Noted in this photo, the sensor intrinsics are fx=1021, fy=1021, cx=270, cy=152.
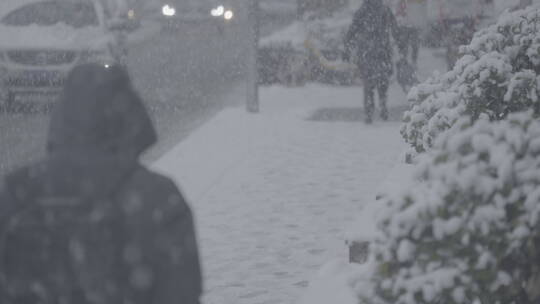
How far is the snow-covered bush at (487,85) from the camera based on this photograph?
650 centimetres

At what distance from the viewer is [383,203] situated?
3854mm

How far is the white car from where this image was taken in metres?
14.0

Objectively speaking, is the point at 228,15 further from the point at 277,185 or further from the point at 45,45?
the point at 277,185

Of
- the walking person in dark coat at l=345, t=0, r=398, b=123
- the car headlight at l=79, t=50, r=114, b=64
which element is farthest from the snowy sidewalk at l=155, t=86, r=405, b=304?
the car headlight at l=79, t=50, r=114, b=64

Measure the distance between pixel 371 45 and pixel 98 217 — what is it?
10.7 m

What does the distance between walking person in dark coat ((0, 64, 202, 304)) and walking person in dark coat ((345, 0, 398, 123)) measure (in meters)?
10.3

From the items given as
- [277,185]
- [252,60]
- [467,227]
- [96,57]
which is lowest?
[277,185]

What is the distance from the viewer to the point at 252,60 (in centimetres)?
1466

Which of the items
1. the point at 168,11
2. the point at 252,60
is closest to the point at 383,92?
the point at 252,60

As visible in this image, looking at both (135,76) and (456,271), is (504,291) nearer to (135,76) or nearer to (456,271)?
(456,271)

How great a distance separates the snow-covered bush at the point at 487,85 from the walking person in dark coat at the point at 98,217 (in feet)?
12.3

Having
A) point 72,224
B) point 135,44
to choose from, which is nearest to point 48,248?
point 72,224

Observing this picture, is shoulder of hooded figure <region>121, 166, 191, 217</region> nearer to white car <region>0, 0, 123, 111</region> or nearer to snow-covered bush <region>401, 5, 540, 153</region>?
snow-covered bush <region>401, 5, 540, 153</region>

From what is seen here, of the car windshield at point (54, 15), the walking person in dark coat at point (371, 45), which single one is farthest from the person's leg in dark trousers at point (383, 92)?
the car windshield at point (54, 15)
